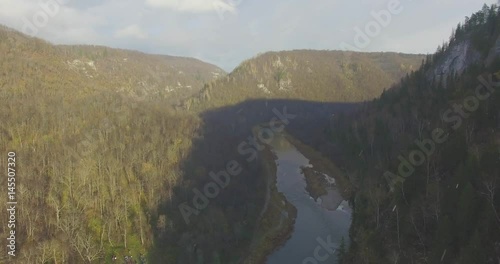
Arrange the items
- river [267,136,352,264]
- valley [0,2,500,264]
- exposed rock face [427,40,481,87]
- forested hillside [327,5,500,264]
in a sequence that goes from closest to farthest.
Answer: forested hillside [327,5,500,264]
valley [0,2,500,264]
river [267,136,352,264]
exposed rock face [427,40,481,87]

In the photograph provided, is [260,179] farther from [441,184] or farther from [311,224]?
[441,184]

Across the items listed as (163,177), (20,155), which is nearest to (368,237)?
(163,177)

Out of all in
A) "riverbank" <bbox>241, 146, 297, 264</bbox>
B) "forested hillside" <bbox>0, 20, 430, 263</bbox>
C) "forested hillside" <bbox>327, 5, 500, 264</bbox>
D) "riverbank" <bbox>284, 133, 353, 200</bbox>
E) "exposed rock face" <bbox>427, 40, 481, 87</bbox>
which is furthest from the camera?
"exposed rock face" <bbox>427, 40, 481, 87</bbox>

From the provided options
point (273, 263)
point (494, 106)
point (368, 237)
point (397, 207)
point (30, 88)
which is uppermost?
point (30, 88)

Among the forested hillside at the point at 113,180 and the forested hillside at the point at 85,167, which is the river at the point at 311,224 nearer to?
the forested hillside at the point at 113,180

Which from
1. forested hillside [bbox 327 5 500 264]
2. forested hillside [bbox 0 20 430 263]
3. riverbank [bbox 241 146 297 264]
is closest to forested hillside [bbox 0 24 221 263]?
forested hillside [bbox 0 20 430 263]

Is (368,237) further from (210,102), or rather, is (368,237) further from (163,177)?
(210,102)

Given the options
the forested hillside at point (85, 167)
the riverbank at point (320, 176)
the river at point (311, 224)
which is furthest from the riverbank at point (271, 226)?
the forested hillside at point (85, 167)

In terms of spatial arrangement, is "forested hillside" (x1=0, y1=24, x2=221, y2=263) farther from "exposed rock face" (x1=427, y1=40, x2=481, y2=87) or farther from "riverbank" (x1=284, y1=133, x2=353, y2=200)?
"exposed rock face" (x1=427, y1=40, x2=481, y2=87)
